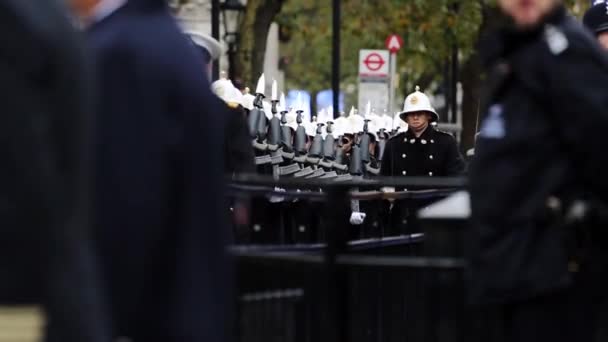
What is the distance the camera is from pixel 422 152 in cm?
1816

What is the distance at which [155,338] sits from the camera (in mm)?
4516

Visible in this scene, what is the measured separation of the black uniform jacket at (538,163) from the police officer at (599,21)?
14.6 ft

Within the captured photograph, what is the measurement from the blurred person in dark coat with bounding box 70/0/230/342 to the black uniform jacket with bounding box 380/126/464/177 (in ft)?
43.7

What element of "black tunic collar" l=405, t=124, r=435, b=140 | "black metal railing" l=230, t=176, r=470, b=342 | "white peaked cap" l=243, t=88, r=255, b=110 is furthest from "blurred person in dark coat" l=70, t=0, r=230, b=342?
"black tunic collar" l=405, t=124, r=435, b=140

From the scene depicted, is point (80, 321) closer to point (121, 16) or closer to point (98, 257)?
point (98, 257)

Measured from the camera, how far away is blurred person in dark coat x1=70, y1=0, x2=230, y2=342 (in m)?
4.51

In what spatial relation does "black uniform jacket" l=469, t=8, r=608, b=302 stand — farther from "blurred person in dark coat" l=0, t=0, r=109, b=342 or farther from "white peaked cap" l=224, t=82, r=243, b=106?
"white peaked cap" l=224, t=82, r=243, b=106

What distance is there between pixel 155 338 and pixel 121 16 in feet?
2.83

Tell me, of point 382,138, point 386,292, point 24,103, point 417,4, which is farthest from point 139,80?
point 417,4

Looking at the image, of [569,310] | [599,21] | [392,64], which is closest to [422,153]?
→ [599,21]

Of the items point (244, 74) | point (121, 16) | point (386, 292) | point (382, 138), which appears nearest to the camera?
point (121, 16)

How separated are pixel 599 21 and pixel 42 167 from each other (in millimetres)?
7398

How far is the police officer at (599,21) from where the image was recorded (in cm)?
1030

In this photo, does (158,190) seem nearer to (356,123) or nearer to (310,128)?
(310,128)
